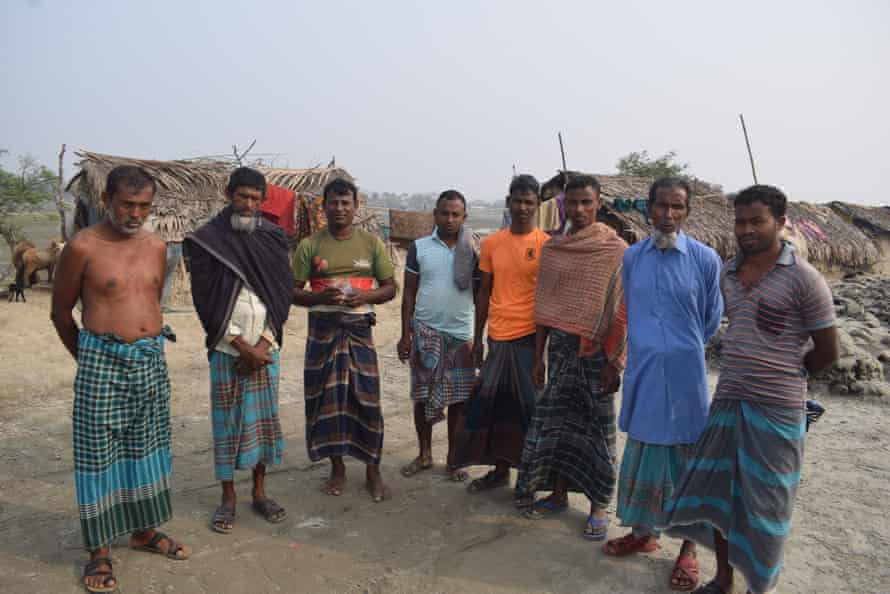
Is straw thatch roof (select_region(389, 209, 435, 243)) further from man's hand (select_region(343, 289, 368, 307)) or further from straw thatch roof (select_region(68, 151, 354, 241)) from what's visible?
man's hand (select_region(343, 289, 368, 307))

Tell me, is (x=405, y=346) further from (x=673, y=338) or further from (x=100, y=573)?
(x=100, y=573)

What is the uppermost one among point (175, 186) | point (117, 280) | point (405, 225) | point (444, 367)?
point (175, 186)

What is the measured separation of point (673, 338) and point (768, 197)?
78cm

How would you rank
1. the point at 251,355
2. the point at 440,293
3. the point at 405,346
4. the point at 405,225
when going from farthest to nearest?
the point at 405,225 → the point at 405,346 → the point at 440,293 → the point at 251,355

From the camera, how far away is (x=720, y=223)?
1399 centimetres

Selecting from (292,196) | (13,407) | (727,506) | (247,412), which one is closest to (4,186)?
(292,196)

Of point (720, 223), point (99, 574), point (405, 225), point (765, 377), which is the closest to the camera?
point (765, 377)

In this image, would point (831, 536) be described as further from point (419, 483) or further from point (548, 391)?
point (419, 483)

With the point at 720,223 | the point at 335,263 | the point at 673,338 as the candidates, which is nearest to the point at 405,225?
the point at 720,223

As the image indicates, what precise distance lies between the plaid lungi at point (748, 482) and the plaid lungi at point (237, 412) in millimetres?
2181

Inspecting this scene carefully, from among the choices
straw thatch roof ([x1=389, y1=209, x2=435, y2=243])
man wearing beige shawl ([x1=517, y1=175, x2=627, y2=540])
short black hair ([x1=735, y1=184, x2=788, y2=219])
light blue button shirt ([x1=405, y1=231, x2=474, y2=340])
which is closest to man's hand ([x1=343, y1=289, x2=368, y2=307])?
light blue button shirt ([x1=405, y1=231, x2=474, y2=340])

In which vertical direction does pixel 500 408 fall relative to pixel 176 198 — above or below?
below

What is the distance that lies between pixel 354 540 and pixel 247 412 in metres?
0.91

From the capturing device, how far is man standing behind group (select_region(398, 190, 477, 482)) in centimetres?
404
